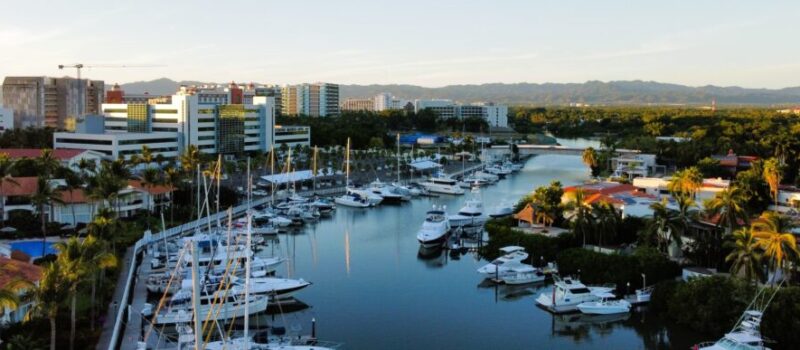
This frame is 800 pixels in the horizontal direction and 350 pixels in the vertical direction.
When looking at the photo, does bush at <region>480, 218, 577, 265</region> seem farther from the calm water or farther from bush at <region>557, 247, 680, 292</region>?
bush at <region>557, 247, 680, 292</region>

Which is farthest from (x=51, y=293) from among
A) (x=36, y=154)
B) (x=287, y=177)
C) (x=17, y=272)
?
(x=36, y=154)

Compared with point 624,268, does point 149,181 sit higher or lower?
higher

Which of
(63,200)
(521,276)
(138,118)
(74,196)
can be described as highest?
(138,118)

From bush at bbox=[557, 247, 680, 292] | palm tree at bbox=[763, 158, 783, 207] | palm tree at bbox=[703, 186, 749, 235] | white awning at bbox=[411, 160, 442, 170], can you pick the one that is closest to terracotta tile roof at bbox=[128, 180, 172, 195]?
bush at bbox=[557, 247, 680, 292]

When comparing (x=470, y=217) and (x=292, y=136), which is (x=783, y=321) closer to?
(x=470, y=217)

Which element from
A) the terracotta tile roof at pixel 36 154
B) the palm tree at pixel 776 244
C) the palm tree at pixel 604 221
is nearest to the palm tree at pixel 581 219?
the palm tree at pixel 604 221
